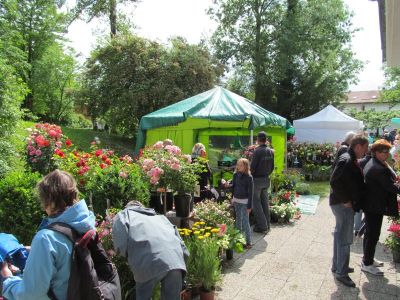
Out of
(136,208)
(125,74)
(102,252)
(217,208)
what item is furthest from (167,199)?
(125,74)

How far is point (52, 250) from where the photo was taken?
191cm

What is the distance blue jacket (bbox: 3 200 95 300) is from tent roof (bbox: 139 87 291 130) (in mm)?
6349

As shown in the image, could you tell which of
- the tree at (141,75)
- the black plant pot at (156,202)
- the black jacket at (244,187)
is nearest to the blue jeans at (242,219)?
the black jacket at (244,187)

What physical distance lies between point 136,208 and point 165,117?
6045 mm

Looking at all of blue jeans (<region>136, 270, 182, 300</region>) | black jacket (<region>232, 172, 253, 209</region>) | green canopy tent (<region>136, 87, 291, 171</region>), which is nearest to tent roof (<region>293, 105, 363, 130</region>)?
green canopy tent (<region>136, 87, 291, 171</region>)

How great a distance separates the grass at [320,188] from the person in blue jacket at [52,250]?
9.87m

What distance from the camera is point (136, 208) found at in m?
2.98

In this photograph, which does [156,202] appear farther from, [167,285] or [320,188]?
[320,188]

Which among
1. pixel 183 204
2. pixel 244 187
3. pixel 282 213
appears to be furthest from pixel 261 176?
pixel 183 204

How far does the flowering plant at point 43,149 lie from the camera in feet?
16.9

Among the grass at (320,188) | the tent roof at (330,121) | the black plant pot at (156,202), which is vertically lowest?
the grass at (320,188)

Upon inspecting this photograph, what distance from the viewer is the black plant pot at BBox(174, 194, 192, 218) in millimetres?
4996

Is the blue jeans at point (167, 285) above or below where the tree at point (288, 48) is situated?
below

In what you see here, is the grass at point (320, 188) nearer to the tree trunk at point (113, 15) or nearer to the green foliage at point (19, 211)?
the green foliage at point (19, 211)
